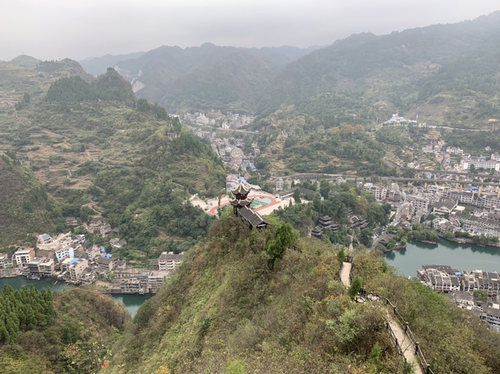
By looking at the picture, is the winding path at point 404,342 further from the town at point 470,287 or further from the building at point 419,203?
the building at point 419,203

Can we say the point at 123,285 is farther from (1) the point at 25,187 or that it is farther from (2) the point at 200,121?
(2) the point at 200,121

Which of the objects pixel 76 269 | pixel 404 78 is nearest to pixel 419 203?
pixel 76 269

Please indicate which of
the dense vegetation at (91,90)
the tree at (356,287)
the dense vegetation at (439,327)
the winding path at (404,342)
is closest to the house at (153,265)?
the dense vegetation at (439,327)

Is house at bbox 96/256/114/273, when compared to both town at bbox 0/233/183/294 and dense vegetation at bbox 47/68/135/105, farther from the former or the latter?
dense vegetation at bbox 47/68/135/105

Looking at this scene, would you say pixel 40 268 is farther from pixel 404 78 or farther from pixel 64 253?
pixel 404 78

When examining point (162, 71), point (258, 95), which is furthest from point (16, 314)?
point (162, 71)
